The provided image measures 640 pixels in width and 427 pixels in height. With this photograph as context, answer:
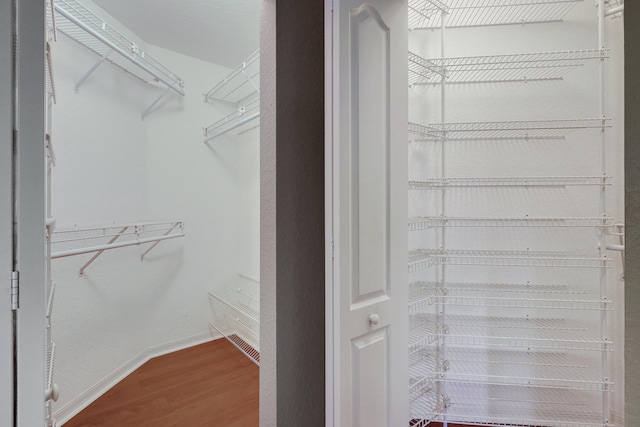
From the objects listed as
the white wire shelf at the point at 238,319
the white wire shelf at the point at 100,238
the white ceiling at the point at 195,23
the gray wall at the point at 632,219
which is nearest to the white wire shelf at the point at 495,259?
the gray wall at the point at 632,219

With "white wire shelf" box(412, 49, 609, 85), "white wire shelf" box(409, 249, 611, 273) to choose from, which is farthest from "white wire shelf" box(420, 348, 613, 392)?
"white wire shelf" box(412, 49, 609, 85)

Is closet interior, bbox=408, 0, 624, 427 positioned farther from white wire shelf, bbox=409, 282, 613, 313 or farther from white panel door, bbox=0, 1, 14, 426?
white panel door, bbox=0, 1, 14, 426

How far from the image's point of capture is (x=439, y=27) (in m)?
1.76

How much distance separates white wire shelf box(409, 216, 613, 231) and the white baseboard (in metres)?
2.23

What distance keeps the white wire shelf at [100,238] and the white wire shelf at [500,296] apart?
5.69ft

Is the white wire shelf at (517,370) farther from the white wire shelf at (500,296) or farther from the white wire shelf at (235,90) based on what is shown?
the white wire shelf at (235,90)

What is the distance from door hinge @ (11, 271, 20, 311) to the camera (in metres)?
0.61

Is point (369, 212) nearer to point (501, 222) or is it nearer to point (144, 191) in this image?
point (501, 222)

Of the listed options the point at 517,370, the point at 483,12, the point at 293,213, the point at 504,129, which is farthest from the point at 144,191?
the point at 517,370

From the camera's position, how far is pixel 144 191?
2.34 m

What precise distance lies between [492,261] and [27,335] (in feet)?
6.47

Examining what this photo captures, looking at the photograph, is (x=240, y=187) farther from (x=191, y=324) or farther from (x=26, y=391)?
(x=26, y=391)

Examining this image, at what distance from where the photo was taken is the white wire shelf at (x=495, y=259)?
1.59 meters

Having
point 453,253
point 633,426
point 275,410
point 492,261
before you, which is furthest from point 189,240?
point 633,426
